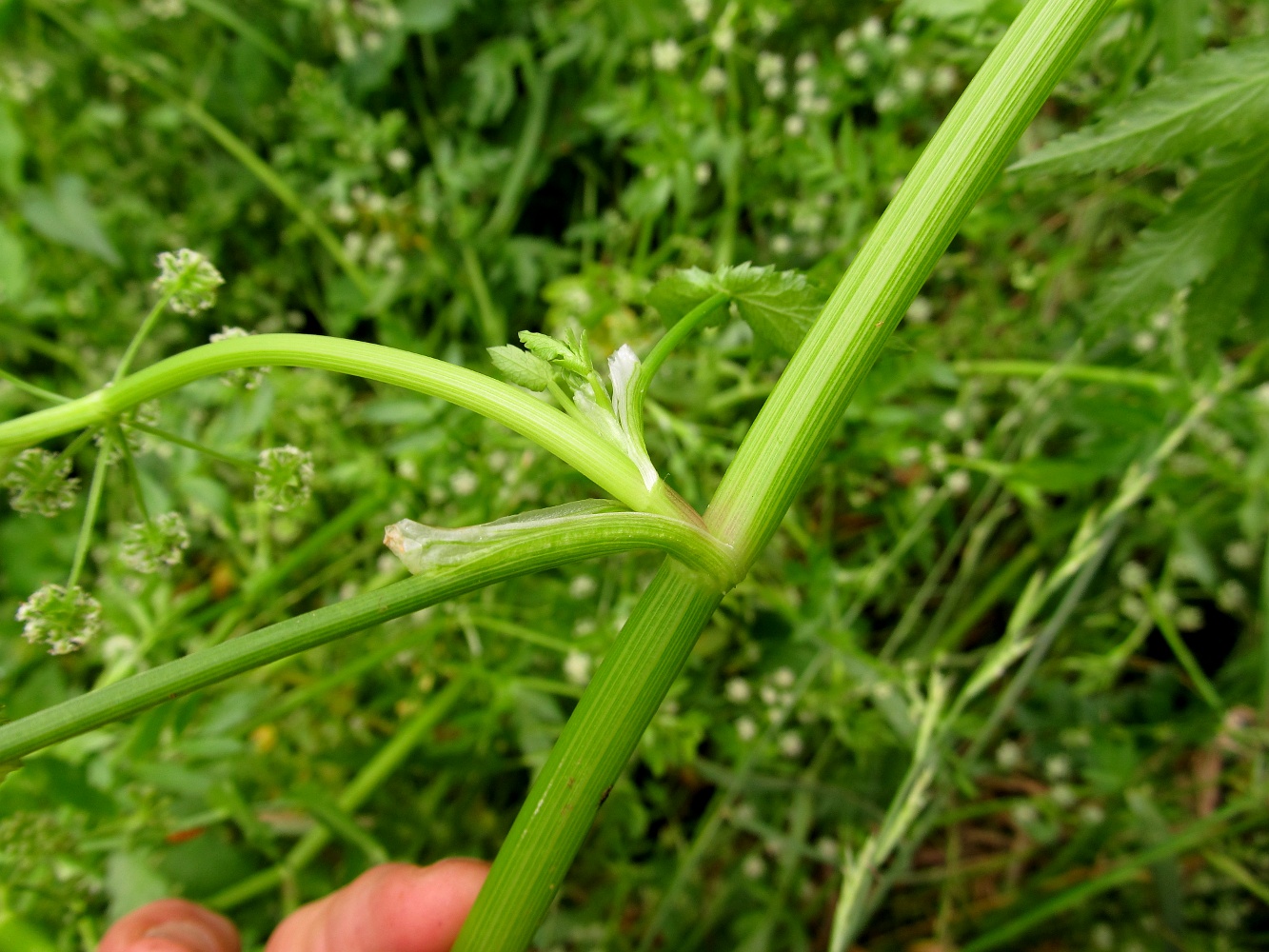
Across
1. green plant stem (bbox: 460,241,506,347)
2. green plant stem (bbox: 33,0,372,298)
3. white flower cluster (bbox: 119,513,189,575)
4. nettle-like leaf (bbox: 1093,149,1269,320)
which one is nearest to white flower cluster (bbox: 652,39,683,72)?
green plant stem (bbox: 460,241,506,347)

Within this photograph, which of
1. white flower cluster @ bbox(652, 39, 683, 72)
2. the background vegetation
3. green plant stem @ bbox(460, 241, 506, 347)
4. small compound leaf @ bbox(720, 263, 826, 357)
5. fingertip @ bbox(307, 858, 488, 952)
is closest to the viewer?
small compound leaf @ bbox(720, 263, 826, 357)

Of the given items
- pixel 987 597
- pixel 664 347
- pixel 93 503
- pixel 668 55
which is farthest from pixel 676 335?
pixel 987 597

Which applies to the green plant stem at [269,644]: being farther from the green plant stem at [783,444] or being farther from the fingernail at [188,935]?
the fingernail at [188,935]

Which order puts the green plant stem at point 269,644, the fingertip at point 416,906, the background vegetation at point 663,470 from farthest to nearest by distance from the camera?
the background vegetation at point 663,470 < the fingertip at point 416,906 < the green plant stem at point 269,644

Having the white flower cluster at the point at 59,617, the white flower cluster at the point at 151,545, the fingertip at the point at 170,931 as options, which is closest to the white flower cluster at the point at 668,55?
the white flower cluster at the point at 151,545

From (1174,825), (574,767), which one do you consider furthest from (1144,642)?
(574,767)

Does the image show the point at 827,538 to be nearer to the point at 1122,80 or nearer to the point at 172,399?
the point at 1122,80

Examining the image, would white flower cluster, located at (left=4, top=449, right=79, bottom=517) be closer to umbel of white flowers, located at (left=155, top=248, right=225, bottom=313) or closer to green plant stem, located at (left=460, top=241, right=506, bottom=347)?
umbel of white flowers, located at (left=155, top=248, right=225, bottom=313)
